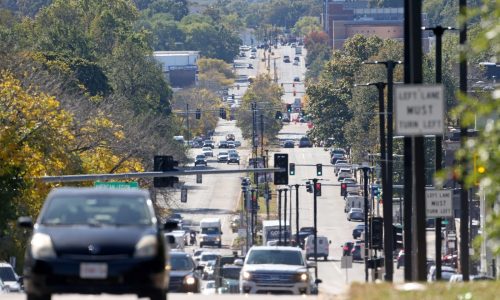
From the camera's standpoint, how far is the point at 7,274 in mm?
39938

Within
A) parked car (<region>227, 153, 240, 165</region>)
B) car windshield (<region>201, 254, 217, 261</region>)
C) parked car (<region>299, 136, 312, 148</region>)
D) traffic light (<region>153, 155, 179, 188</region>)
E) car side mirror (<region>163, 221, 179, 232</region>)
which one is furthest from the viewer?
parked car (<region>299, 136, 312, 148</region>)

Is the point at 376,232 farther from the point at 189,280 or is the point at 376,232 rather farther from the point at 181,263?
the point at 189,280

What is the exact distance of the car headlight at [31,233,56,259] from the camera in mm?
19906

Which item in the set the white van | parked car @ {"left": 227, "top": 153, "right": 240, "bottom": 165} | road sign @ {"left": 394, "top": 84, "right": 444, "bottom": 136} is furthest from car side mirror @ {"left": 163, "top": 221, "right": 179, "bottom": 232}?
parked car @ {"left": 227, "top": 153, "right": 240, "bottom": 165}

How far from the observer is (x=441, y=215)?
37906mm

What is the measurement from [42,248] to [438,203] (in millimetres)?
18988

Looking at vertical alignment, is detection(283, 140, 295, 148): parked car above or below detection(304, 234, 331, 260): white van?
above

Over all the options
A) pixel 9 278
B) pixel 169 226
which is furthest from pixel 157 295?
pixel 9 278

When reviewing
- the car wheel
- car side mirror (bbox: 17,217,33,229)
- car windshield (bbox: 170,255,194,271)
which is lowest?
car windshield (bbox: 170,255,194,271)

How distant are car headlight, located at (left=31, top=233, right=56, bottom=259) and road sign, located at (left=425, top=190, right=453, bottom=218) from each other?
1861 cm

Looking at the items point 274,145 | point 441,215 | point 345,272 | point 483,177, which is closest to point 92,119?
point 345,272

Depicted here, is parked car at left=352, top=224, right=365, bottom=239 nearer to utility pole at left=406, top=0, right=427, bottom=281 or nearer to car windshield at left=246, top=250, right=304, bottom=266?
car windshield at left=246, top=250, right=304, bottom=266

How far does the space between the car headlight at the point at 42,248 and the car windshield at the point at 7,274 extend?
62.8 feet

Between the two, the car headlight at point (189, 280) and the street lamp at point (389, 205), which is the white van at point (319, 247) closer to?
the street lamp at point (389, 205)
